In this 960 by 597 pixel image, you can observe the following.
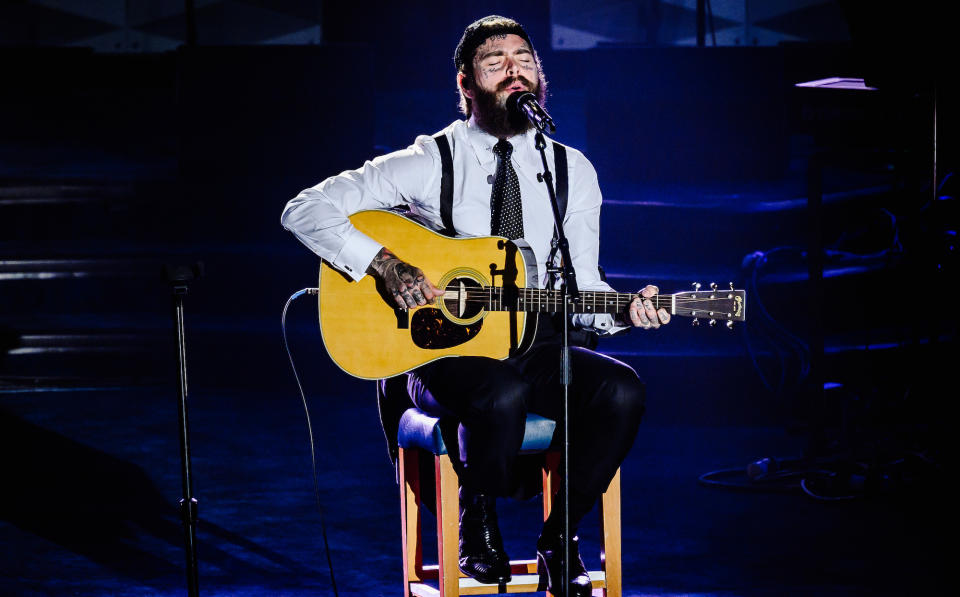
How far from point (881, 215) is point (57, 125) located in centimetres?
587

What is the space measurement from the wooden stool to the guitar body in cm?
19

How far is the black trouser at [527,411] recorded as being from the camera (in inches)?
127

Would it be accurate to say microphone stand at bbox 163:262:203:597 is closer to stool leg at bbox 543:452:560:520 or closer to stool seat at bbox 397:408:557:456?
stool seat at bbox 397:408:557:456

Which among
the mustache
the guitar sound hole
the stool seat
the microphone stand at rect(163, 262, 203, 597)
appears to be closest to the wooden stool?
the stool seat

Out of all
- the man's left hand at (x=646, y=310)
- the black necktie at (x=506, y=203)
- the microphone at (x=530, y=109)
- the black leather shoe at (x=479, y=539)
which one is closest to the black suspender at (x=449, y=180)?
the black necktie at (x=506, y=203)

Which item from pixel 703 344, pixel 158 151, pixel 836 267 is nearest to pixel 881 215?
pixel 836 267

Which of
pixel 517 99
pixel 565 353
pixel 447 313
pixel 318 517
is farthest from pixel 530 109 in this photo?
pixel 318 517

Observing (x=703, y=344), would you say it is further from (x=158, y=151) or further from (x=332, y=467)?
(x=158, y=151)

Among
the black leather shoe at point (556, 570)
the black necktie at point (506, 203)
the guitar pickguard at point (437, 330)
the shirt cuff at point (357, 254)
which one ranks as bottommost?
the black leather shoe at point (556, 570)

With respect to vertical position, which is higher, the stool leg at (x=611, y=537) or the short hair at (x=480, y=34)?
the short hair at (x=480, y=34)

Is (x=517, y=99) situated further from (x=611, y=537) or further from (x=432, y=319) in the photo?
(x=611, y=537)

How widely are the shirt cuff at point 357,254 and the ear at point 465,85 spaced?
557mm

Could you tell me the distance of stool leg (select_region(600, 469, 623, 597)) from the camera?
336 cm

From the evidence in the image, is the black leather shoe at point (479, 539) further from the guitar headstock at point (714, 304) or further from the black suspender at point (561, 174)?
the black suspender at point (561, 174)
